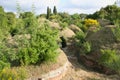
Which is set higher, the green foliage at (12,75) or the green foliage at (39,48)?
the green foliage at (39,48)

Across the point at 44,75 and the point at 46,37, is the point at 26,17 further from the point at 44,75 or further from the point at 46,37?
the point at 44,75

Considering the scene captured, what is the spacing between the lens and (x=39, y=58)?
11.2 meters

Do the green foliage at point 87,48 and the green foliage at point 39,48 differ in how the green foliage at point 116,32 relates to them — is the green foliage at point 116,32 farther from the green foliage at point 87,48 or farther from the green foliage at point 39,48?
the green foliage at point 39,48

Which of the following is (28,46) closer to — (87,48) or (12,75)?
(12,75)

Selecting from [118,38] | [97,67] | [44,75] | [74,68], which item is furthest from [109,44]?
[44,75]

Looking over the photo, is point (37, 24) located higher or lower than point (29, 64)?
higher

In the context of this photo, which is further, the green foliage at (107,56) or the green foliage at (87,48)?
the green foliage at (87,48)

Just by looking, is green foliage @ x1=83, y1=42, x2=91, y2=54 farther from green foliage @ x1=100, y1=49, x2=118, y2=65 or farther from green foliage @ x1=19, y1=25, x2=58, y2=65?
green foliage @ x1=19, y1=25, x2=58, y2=65

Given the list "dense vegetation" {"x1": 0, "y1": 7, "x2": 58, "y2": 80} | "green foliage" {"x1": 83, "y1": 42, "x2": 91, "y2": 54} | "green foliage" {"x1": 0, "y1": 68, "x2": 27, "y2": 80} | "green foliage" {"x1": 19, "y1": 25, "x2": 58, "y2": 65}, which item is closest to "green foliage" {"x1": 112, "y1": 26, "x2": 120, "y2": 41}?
"green foliage" {"x1": 83, "y1": 42, "x2": 91, "y2": 54}

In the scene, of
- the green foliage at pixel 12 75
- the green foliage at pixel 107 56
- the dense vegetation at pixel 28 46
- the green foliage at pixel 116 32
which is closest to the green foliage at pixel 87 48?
the green foliage at pixel 107 56

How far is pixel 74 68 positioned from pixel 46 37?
222cm

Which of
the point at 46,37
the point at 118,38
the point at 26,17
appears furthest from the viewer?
the point at 118,38

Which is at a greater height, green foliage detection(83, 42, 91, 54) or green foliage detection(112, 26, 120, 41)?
green foliage detection(112, 26, 120, 41)

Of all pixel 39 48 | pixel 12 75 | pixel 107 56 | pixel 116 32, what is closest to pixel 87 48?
pixel 116 32
